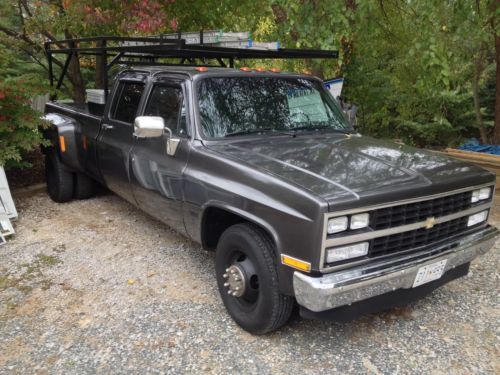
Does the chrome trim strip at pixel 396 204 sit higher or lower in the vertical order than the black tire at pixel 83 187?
higher

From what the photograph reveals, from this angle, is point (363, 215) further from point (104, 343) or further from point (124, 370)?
point (104, 343)

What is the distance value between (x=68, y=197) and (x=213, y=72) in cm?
332

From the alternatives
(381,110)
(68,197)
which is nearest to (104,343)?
(68,197)

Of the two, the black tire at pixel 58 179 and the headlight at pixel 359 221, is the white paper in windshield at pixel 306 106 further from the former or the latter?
the black tire at pixel 58 179

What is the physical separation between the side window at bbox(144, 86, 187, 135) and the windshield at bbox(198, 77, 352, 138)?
217mm

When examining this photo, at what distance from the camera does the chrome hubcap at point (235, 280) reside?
10.2 ft

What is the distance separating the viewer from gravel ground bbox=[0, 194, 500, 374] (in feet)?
9.61

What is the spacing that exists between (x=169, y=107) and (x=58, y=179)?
2738 mm

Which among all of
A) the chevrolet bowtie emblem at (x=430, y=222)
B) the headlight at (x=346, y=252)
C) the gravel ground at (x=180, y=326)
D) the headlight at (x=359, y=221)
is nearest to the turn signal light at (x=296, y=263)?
the headlight at (x=346, y=252)

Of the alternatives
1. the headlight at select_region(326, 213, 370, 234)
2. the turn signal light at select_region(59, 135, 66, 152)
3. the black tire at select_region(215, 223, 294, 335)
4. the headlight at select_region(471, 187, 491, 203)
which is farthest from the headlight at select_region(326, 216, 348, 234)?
the turn signal light at select_region(59, 135, 66, 152)

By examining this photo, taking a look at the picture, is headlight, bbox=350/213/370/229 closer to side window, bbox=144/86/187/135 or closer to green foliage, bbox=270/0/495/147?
side window, bbox=144/86/187/135

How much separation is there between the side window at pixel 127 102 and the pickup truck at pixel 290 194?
0.07ft

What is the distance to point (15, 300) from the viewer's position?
12.1 feet

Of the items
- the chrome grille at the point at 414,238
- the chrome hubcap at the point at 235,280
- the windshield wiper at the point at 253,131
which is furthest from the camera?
the windshield wiper at the point at 253,131
